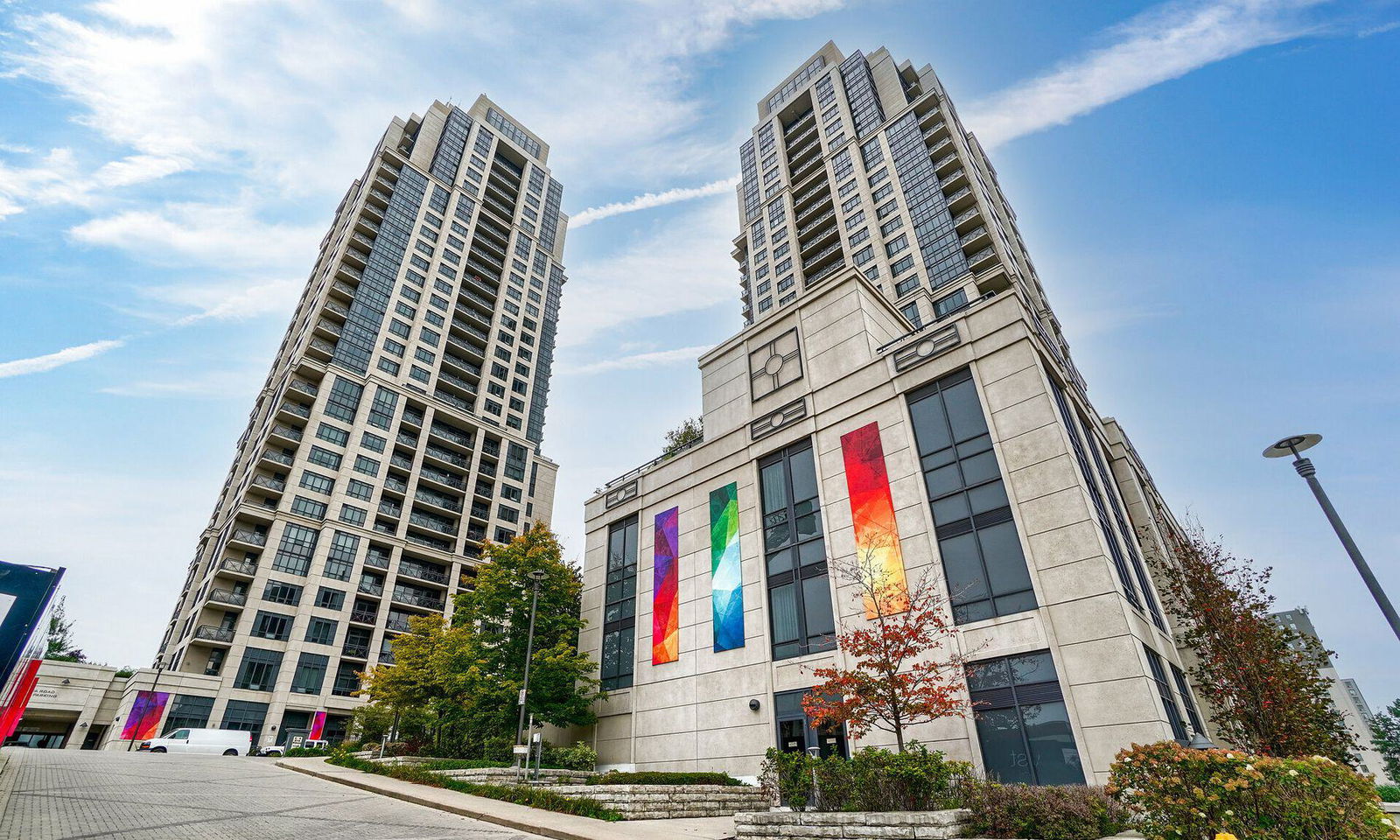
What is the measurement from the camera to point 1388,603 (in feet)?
35.6

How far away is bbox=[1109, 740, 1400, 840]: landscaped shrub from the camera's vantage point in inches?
285

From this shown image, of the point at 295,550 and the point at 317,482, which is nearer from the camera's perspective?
the point at 295,550

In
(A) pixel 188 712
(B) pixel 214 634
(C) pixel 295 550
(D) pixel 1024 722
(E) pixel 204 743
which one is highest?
(C) pixel 295 550

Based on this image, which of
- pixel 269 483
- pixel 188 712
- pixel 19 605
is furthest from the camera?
pixel 269 483

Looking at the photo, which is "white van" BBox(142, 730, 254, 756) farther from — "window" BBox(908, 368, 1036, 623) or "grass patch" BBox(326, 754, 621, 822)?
"window" BBox(908, 368, 1036, 623)

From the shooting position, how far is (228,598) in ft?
174

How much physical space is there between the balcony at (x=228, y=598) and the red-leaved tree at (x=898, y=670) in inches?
2136

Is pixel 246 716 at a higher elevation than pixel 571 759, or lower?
higher

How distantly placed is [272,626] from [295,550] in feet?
21.5

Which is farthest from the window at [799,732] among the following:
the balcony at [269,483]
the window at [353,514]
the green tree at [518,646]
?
the balcony at [269,483]

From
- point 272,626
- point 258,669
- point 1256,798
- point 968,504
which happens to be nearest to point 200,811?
point 1256,798

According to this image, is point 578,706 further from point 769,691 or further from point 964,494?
point 964,494

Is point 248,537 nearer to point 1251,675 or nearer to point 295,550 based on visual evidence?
point 295,550

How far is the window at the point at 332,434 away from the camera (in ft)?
199
